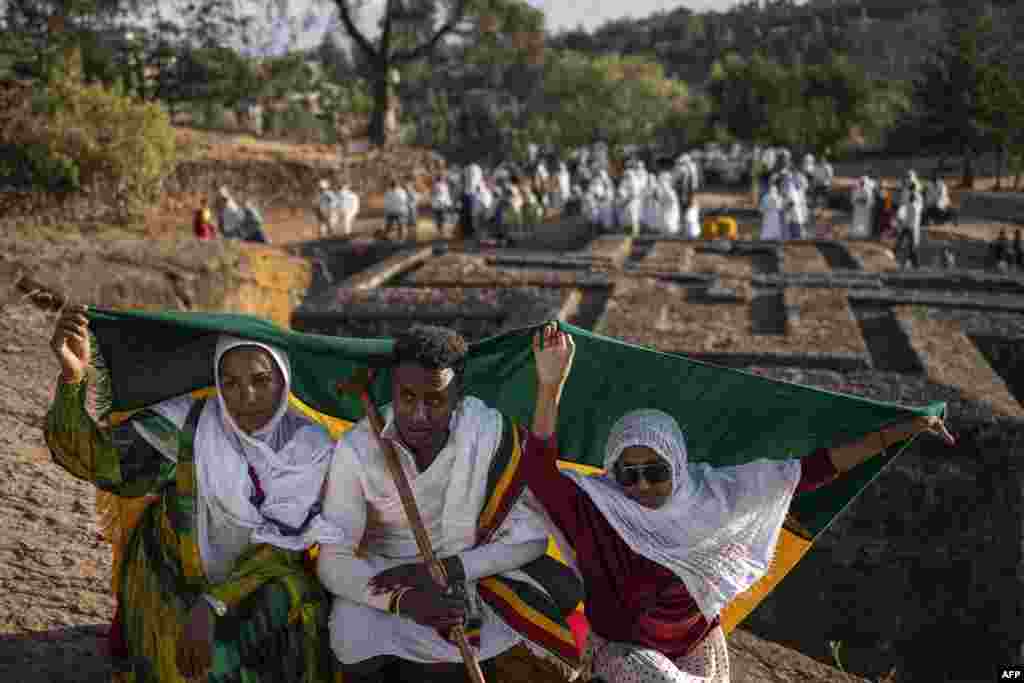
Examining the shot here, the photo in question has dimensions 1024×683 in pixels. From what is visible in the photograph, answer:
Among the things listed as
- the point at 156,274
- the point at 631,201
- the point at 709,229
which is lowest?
the point at 709,229

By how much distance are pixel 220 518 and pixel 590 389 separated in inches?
57.6

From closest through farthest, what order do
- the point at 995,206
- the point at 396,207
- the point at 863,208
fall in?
the point at 396,207 < the point at 863,208 < the point at 995,206

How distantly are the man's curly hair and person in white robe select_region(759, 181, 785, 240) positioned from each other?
16.7 metres

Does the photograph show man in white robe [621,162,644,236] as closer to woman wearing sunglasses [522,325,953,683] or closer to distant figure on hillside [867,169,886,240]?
distant figure on hillside [867,169,886,240]

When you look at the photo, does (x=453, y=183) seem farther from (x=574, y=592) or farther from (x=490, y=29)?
(x=574, y=592)

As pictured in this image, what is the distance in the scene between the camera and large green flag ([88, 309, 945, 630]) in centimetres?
334

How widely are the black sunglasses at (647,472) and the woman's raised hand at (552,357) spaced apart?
1.11ft

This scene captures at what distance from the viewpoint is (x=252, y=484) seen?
300 centimetres

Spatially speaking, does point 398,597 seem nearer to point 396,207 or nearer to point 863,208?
point 396,207

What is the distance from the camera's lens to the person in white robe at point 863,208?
1959cm

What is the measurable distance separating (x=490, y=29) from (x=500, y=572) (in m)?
29.3

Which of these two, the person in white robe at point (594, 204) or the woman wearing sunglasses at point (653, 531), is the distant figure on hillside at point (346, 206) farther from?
the woman wearing sunglasses at point (653, 531)

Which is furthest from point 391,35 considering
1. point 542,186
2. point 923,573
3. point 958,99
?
point 923,573

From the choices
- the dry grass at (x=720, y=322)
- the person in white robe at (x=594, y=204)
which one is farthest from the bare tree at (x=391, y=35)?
the dry grass at (x=720, y=322)
